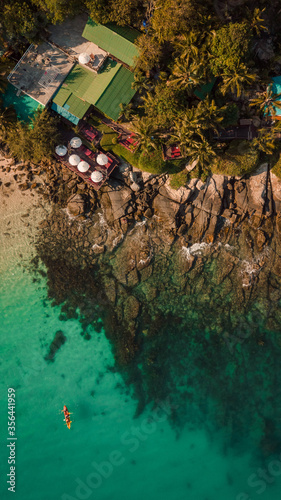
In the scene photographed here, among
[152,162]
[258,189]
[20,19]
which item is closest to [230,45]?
[152,162]

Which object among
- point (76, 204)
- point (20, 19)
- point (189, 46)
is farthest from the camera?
point (76, 204)

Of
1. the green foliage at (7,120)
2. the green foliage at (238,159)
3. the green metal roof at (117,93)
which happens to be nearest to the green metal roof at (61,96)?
the green metal roof at (117,93)

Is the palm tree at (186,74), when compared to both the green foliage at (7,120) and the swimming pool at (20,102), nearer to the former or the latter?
the swimming pool at (20,102)

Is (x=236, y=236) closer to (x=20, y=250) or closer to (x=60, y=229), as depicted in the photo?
(x=60, y=229)

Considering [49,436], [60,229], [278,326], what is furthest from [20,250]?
[278,326]

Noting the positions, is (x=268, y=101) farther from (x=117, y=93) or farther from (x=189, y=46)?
(x=117, y=93)

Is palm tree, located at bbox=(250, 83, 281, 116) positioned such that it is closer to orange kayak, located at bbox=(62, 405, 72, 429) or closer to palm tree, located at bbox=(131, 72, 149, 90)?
palm tree, located at bbox=(131, 72, 149, 90)
